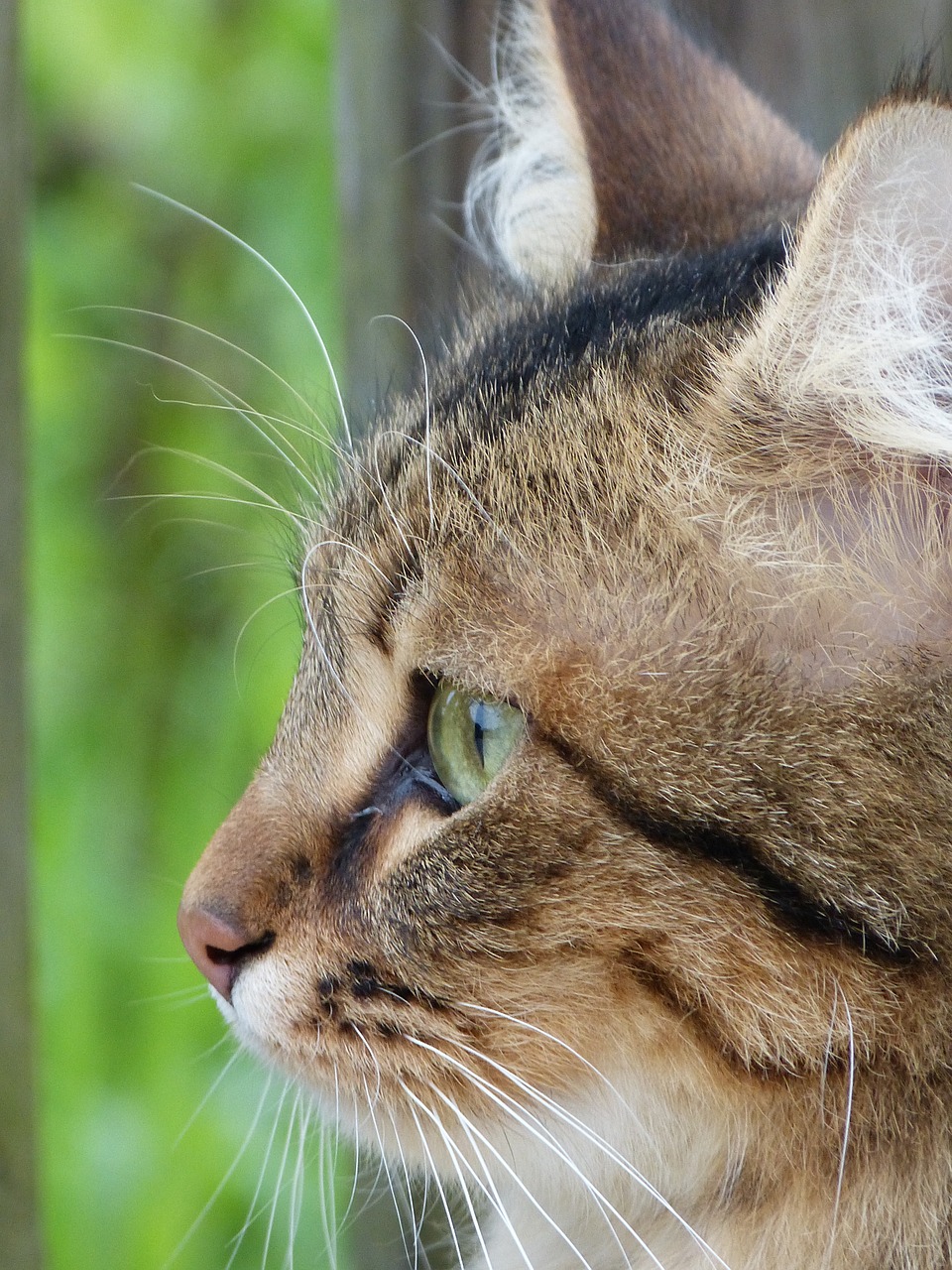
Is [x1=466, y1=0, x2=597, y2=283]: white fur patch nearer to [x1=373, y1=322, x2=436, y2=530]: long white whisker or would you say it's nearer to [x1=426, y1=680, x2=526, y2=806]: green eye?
[x1=373, y1=322, x2=436, y2=530]: long white whisker

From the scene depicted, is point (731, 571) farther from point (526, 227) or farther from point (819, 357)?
point (526, 227)

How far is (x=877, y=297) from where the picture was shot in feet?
3.22

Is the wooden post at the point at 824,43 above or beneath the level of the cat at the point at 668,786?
above

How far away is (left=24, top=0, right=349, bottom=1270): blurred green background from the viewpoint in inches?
101

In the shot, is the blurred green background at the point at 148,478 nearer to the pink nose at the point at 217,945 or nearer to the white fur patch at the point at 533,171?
the white fur patch at the point at 533,171

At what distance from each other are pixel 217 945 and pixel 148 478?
1.93m

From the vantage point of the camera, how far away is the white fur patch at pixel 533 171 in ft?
5.30

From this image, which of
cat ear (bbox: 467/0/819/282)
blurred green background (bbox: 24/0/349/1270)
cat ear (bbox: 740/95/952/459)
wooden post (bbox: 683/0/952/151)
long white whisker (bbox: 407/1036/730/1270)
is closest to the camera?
cat ear (bbox: 740/95/952/459)

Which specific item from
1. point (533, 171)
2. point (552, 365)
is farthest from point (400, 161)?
point (552, 365)

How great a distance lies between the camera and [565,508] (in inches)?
46.9

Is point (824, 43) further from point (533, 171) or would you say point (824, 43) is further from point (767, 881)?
point (767, 881)

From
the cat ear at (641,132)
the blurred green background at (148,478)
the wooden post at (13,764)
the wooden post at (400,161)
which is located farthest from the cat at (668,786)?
the blurred green background at (148,478)

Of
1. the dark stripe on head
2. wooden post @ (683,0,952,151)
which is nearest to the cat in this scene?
the dark stripe on head

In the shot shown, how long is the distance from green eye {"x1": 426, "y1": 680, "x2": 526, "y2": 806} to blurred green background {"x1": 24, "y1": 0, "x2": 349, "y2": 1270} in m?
1.34
